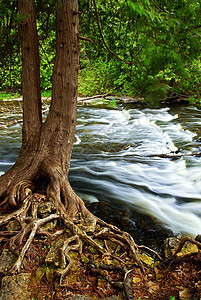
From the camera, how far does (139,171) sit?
308 inches

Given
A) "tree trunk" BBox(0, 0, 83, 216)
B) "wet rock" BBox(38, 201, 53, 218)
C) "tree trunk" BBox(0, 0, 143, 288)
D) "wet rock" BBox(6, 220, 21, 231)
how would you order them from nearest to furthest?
"wet rock" BBox(6, 220, 21, 231)
"tree trunk" BBox(0, 0, 143, 288)
"wet rock" BBox(38, 201, 53, 218)
"tree trunk" BBox(0, 0, 83, 216)

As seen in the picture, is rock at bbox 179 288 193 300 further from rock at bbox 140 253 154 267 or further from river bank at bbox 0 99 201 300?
rock at bbox 140 253 154 267

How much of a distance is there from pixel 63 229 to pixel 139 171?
4597 millimetres

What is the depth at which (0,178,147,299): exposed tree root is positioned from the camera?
303 centimetres

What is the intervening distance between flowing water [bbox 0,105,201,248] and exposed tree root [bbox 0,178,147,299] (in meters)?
0.98

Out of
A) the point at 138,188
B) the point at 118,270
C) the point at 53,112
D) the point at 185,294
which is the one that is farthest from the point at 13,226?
the point at 138,188

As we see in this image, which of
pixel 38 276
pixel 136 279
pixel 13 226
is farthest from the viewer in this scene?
pixel 13 226

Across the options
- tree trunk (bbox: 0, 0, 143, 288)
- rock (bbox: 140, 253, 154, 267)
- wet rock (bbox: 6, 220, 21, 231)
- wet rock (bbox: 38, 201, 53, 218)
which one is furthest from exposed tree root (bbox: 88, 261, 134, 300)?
wet rock (bbox: 6, 220, 21, 231)

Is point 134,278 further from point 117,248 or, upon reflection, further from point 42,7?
point 42,7

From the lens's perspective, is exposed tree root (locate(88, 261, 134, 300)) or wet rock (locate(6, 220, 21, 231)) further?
wet rock (locate(6, 220, 21, 231))

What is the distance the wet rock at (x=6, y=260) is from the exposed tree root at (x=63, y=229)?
7 cm

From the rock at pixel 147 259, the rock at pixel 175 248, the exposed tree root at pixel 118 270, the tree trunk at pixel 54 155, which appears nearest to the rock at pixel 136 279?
the exposed tree root at pixel 118 270

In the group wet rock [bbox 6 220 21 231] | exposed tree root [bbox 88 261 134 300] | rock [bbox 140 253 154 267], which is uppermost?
wet rock [bbox 6 220 21 231]

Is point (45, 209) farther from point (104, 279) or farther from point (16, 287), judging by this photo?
point (104, 279)
